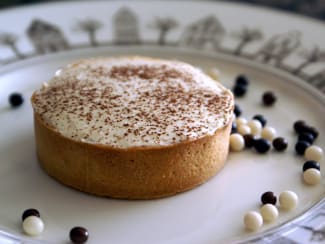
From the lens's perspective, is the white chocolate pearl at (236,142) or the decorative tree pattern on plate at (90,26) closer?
the white chocolate pearl at (236,142)

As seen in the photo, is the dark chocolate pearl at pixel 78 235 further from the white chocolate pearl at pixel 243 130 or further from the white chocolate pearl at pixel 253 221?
the white chocolate pearl at pixel 243 130

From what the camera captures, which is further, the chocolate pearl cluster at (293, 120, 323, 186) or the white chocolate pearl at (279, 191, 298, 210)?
the chocolate pearl cluster at (293, 120, 323, 186)

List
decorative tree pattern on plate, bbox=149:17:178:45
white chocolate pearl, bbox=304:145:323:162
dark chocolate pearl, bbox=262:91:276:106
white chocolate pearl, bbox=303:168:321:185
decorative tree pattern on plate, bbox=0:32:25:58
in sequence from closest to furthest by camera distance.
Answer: white chocolate pearl, bbox=303:168:321:185
white chocolate pearl, bbox=304:145:323:162
dark chocolate pearl, bbox=262:91:276:106
decorative tree pattern on plate, bbox=0:32:25:58
decorative tree pattern on plate, bbox=149:17:178:45

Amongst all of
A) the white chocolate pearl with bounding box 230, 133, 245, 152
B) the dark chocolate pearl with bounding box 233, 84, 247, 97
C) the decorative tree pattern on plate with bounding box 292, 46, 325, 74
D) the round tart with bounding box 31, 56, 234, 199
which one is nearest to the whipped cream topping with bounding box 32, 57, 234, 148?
the round tart with bounding box 31, 56, 234, 199

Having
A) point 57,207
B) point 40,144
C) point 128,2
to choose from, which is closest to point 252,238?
point 57,207

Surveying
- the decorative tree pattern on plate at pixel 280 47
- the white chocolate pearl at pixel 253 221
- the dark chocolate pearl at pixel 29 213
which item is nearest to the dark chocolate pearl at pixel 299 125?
the decorative tree pattern on plate at pixel 280 47

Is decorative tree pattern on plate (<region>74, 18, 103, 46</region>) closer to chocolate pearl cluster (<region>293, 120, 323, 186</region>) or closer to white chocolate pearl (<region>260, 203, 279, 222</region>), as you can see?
chocolate pearl cluster (<region>293, 120, 323, 186</region>)
